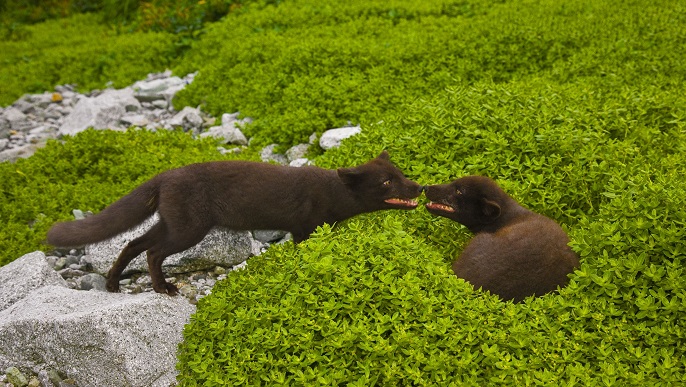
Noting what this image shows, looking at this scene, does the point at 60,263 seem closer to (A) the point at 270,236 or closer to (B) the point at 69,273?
(B) the point at 69,273

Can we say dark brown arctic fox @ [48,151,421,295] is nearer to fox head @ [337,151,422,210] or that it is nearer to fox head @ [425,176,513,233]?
fox head @ [337,151,422,210]

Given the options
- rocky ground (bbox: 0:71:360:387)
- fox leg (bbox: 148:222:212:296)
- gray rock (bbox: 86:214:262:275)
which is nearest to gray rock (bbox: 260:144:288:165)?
rocky ground (bbox: 0:71:360:387)

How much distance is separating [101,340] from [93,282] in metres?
1.98

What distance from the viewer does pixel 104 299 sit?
241 inches

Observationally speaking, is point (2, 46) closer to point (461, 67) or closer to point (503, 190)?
point (461, 67)

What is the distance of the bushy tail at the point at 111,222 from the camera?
6.52 m

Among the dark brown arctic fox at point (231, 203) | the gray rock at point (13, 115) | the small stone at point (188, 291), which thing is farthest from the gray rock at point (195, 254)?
the gray rock at point (13, 115)

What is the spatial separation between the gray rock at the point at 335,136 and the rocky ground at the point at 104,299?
0.6 inches

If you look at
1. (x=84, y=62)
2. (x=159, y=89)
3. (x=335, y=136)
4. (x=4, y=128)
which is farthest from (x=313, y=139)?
(x=84, y=62)

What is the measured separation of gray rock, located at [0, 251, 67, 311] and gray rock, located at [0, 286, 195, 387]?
0.93m

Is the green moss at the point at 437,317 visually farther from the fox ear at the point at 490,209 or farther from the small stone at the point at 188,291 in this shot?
the small stone at the point at 188,291

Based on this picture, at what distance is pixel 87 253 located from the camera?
786cm

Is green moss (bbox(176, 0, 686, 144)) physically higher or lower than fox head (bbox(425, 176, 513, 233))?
lower

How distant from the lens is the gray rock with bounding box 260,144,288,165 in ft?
33.4
